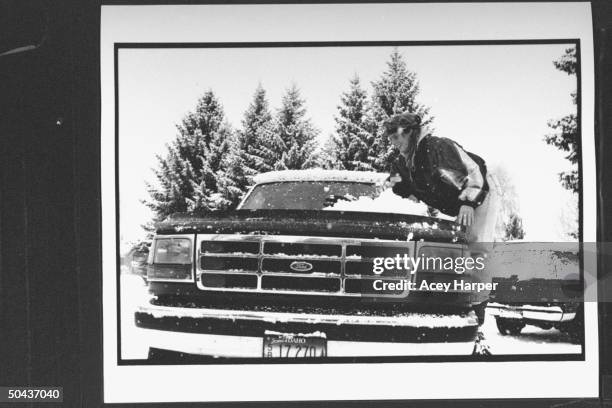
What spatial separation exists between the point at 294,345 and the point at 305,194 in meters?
0.90

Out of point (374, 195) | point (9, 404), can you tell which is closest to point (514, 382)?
point (374, 195)

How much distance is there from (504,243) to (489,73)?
3.43 feet

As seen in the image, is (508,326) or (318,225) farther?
(508,326)

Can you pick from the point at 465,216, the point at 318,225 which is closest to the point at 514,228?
the point at 465,216

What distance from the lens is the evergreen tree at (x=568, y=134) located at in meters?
A: 3.70

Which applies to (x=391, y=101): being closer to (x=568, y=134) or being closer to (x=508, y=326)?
(x=568, y=134)

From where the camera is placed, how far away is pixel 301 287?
351cm

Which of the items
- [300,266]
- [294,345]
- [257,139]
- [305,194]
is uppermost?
[257,139]

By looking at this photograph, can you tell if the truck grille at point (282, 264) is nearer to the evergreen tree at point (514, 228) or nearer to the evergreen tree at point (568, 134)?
the evergreen tree at point (514, 228)

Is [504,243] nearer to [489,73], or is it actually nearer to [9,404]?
[489,73]

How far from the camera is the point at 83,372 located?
376 centimetres

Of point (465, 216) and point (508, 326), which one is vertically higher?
point (465, 216)

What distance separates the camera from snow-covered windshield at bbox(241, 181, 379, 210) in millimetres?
3645

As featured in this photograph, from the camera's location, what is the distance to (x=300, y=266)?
11.5 feet
